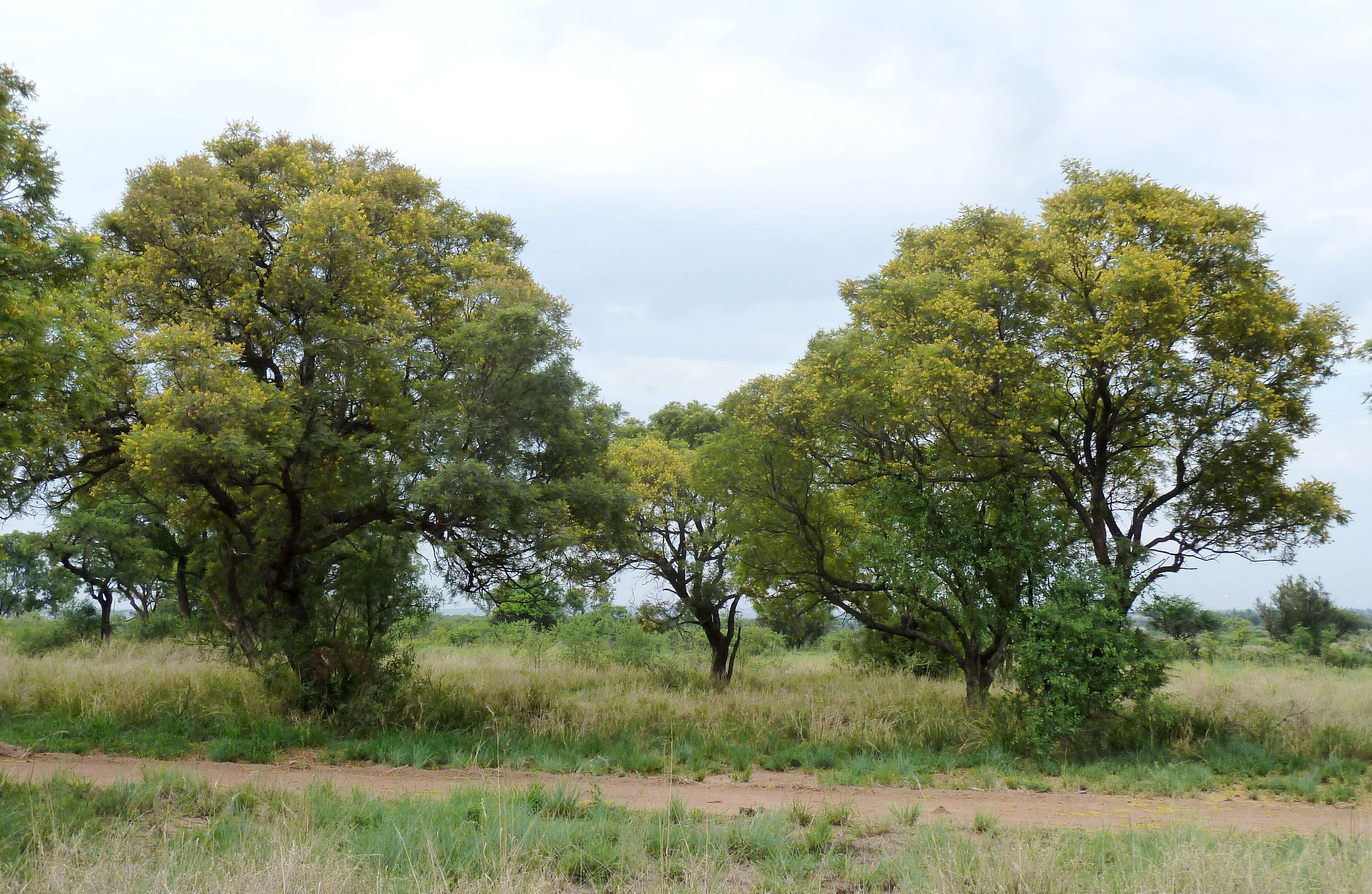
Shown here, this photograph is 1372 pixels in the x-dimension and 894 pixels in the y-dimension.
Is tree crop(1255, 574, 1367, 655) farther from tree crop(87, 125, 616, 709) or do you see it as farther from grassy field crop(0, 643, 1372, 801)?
tree crop(87, 125, 616, 709)

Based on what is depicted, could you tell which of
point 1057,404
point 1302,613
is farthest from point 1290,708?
point 1302,613

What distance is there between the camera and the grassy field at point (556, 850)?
182 inches

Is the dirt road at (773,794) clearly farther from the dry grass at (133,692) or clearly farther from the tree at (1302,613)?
the tree at (1302,613)

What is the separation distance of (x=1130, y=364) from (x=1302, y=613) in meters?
30.6

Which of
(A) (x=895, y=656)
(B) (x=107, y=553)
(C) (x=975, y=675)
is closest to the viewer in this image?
(C) (x=975, y=675)

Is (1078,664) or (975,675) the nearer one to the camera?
(1078,664)

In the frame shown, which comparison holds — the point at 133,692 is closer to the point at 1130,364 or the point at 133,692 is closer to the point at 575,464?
the point at 575,464

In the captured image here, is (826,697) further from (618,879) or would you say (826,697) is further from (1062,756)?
(618,879)

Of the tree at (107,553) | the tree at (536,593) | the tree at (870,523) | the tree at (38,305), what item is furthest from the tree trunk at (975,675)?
the tree at (107,553)

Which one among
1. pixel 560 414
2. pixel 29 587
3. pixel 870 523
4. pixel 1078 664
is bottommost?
pixel 29 587

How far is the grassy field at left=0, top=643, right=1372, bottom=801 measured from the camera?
1025cm

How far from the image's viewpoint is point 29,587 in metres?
43.1

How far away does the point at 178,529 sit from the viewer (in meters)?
14.5

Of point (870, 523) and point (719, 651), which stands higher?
point (870, 523)
